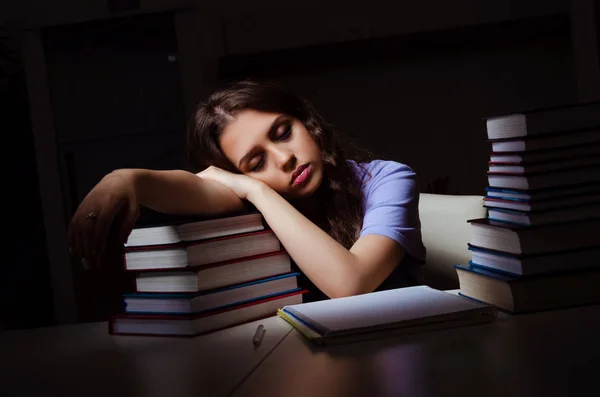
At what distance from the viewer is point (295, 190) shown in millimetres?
1441

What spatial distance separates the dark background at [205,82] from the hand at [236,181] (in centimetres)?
186

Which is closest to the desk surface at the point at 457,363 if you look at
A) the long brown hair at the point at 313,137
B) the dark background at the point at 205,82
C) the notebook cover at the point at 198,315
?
the notebook cover at the point at 198,315

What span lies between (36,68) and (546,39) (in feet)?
8.09

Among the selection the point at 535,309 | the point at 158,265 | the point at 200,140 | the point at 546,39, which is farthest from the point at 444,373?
the point at 546,39

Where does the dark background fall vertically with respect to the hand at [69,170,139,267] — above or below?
above

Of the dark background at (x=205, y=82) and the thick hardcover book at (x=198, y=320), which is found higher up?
the dark background at (x=205, y=82)

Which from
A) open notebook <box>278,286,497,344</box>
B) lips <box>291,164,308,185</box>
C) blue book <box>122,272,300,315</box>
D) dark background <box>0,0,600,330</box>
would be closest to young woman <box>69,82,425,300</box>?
lips <box>291,164,308,185</box>

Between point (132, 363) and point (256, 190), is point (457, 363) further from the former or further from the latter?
point (256, 190)

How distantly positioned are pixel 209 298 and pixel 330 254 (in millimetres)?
259

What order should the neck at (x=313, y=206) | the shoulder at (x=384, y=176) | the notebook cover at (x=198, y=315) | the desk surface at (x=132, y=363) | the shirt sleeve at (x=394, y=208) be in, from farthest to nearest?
1. the neck at (x=313, y=206)
2. the shoulder at (x=384, y=176)
3. the shirt sleeve at (x=394, y=208)
4. the notebook cover at (x=198, y=315)
5. the desk surface at (x=132, y=363)

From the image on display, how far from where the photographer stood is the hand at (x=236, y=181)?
138cm

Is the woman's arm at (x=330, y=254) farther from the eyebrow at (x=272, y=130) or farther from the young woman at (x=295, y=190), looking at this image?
the eyebrow at (x=272, y=130)

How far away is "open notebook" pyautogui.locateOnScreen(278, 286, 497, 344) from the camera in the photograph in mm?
823

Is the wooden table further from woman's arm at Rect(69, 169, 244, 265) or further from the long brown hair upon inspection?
the long brown hair
